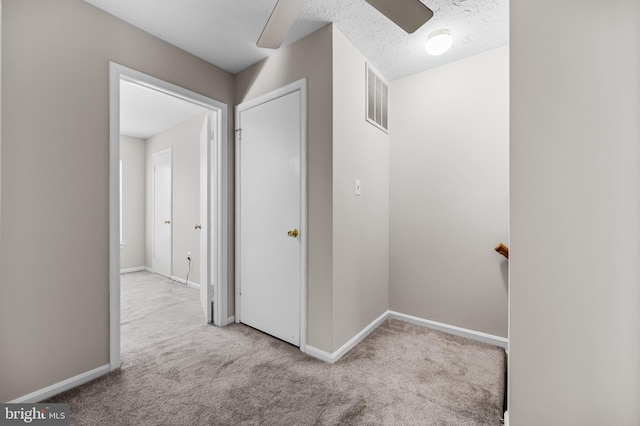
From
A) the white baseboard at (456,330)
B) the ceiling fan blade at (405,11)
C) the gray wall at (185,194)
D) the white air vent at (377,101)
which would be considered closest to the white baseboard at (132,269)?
the gray wall at (185,194)

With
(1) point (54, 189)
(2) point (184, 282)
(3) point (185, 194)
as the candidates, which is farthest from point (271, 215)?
(2) point (184, 282)

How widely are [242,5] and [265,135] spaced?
2.98 feet

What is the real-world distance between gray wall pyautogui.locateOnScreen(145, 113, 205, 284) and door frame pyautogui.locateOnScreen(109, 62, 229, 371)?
5.10ft

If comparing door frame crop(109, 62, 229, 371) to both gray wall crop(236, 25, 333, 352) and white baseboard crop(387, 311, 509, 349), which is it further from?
white baseboard crop(387, 311, 509, 349)

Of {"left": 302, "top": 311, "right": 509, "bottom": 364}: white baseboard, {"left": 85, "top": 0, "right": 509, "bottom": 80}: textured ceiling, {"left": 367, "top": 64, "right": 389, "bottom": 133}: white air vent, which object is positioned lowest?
{"left": 302, "top": 311, "right": 509, "bottom": 364}: white baseboard

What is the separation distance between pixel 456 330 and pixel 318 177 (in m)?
1.84

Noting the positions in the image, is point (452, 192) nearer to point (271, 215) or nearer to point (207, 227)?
point (271, 215)

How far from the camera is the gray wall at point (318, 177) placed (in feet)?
6.38

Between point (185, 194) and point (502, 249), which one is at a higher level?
point (185, 194)

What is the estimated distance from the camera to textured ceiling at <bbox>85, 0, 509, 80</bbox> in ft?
5.71

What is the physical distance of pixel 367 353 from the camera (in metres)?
2.06

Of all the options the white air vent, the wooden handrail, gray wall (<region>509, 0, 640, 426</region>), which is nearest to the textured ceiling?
the white air vent

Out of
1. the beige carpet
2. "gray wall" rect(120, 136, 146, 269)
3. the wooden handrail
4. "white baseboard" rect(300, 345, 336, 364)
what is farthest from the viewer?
"gray wall" rect(120, 136, 146, 269)

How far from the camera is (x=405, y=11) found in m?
1.10
